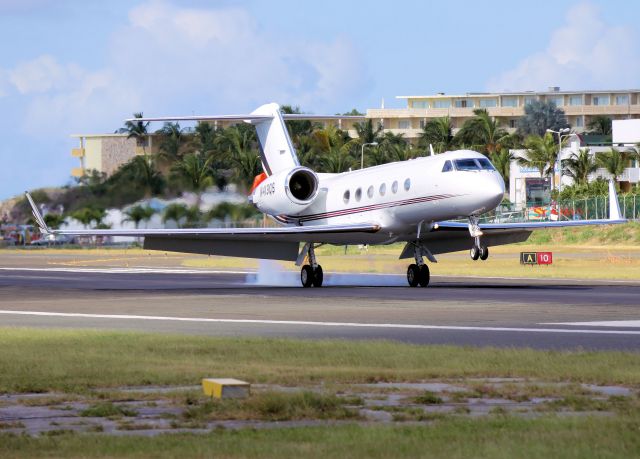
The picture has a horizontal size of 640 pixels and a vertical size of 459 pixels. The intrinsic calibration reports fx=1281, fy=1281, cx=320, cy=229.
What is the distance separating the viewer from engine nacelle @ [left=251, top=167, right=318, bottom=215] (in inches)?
1710

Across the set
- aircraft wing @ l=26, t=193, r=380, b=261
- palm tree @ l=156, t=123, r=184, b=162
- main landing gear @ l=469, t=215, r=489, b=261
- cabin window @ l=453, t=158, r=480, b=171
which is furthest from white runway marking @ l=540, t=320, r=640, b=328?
palm tree @ l=156, t=123, r=184, b=162

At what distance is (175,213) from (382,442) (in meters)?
37.9

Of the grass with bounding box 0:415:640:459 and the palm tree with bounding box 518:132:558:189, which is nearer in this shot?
the grass with bounding box 0:415:640:459

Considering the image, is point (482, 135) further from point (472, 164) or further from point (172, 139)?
point (472, 164)

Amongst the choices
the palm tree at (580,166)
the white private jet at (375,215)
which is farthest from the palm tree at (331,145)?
the white private jet at (375,215)

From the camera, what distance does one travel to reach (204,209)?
160 feet

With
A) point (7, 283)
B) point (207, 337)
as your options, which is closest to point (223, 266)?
point (7, 283)

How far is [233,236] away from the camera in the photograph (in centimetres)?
4038

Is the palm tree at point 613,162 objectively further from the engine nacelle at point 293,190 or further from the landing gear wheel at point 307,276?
the landing gear wheel at point 307,276

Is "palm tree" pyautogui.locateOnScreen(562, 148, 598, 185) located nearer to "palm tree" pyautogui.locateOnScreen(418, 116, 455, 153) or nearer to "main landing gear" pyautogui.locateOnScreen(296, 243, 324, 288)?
"palm tree" pyautogui.locateOnScreen(418, 116, 455, 153)

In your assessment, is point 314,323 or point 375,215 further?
point 375,215

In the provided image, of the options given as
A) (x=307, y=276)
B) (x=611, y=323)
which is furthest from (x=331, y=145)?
(x=611, y=323)

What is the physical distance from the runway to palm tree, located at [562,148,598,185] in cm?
8774

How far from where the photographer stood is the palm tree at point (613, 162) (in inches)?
5162
